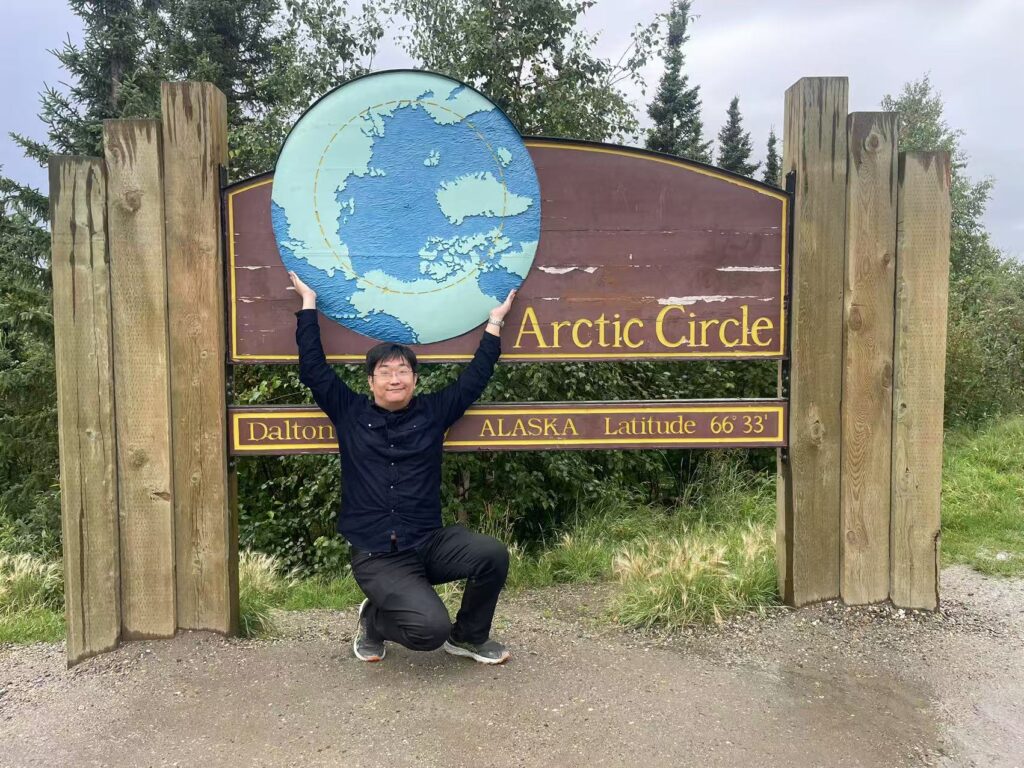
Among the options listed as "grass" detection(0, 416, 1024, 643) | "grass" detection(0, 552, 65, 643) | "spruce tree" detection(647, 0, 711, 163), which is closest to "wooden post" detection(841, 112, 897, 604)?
"grass" detection(0, 416, 1024, 643)

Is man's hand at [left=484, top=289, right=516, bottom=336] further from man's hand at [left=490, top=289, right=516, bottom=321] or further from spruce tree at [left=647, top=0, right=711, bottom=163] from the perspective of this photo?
spruce tree at [left=647, top=0, right=711, bottom=163]

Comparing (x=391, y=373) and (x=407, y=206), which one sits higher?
(x=407, y=206)

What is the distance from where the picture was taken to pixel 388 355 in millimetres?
3178

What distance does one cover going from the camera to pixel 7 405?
11.6 m

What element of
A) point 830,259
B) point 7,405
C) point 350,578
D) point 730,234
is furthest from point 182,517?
point 7,405

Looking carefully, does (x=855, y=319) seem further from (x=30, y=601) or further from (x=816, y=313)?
(x=30, y=601)

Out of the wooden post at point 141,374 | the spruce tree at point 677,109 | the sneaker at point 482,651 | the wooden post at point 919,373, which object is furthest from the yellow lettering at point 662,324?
the spruce tree at point 677,109

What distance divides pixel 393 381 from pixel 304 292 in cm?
64

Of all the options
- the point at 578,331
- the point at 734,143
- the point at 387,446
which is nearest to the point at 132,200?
the point at 387,446

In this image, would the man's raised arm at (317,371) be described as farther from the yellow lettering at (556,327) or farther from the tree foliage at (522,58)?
the tree foliage at (522,58)

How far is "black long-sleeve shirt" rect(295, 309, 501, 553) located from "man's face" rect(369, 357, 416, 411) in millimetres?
91

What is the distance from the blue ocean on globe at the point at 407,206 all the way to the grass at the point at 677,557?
67.8 inches

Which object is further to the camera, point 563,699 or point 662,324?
point 662,324

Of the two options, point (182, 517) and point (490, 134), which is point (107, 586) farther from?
point (490, 134)
